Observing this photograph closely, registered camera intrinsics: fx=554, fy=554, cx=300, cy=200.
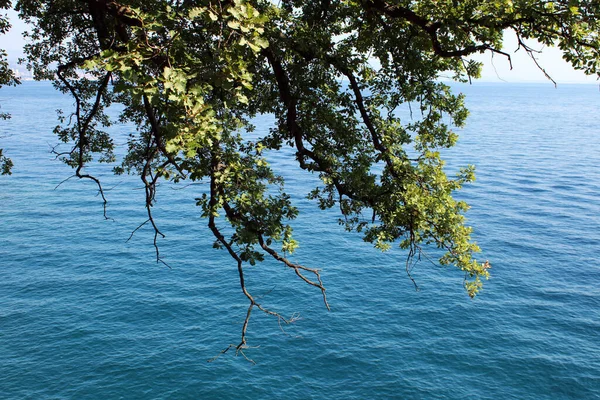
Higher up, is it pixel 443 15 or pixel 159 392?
pixel 443 15

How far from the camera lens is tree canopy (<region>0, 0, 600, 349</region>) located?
314 inches

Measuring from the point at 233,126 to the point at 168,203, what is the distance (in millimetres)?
46300

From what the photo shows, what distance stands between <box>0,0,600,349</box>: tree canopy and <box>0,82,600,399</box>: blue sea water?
33.6ft

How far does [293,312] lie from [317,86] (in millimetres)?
23186

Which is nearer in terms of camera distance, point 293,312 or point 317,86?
point 317,86

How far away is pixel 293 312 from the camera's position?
34000 millimetres

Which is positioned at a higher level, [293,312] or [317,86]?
[317,86]

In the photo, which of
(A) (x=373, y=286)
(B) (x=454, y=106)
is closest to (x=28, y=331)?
(A) (x=373, y=286)

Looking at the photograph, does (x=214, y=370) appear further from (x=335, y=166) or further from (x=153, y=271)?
(x=335, y=166)

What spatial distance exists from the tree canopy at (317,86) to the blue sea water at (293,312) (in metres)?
10.2

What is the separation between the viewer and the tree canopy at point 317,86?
7984mm

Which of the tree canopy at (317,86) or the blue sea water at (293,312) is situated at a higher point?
the tree canopy at (317,86)

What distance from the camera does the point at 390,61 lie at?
507 inches

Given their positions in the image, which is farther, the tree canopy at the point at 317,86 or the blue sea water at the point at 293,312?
the blue sea water at the point at 293,312
